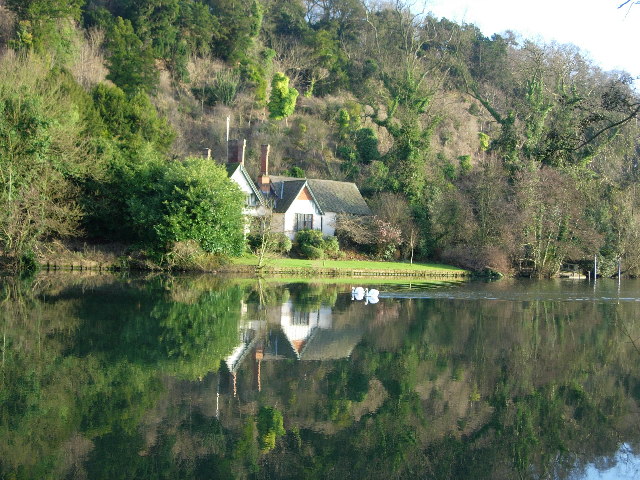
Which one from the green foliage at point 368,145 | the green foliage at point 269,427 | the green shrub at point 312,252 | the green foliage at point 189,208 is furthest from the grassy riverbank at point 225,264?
the green foliage at point 269,427

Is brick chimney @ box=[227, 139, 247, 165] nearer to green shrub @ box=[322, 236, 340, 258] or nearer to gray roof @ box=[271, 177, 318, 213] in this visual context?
gray roof @ box=[271, 177, 318, 213]

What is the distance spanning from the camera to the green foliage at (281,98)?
66.0 meters

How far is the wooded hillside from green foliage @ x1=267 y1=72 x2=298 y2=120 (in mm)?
149

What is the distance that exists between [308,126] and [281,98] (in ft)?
12.2

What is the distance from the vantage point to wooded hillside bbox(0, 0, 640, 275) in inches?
1394

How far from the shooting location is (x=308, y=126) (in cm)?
6688

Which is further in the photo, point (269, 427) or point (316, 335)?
point (316, 335)

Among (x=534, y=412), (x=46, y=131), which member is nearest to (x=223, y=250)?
(x=46, y=131)

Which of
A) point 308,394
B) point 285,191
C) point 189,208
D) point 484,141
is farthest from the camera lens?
point 484,141

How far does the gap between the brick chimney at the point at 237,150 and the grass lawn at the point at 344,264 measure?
1050cm

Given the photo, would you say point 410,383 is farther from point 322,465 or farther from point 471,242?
point 471,242

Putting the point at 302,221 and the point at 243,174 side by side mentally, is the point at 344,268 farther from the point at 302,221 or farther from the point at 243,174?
the point at 243,174

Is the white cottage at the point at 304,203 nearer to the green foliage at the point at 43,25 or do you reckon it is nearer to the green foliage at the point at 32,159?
the green foliage at the point at 32,159

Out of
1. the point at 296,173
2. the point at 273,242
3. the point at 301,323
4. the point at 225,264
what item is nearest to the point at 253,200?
the point at 273,242
